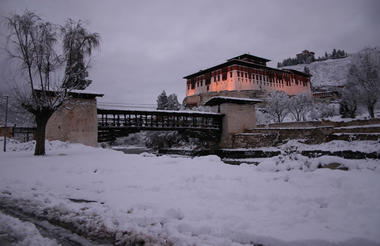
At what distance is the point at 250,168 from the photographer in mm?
6547

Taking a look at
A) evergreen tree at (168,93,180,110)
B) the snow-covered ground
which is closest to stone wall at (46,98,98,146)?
the snow-covered ground

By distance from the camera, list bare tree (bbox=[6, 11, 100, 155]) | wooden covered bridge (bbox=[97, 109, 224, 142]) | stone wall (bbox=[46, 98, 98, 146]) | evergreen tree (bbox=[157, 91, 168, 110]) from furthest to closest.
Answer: evergreen tree (bbox=[157, 91, 168, 110]) → wooden covered bridge (bbox=[97, 109, 224, 142]) → stone wall (bbox=[46, 98, 98, 146]) → bare tree (bbox=[6, 11, 100, 155])

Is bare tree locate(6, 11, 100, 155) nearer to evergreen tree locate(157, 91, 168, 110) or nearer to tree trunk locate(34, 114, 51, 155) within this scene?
tree trunk locate(34, 114, 51, 155)

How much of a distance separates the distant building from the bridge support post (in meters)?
21.8

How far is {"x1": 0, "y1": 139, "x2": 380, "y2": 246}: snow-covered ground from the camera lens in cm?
270

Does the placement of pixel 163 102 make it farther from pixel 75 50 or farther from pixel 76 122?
pixel 75 50

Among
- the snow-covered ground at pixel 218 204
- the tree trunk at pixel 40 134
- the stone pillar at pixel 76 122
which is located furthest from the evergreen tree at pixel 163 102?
the snow-covered ground at pixel 218 204

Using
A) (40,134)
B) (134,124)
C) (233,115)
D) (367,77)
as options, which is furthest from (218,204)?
(367,77)

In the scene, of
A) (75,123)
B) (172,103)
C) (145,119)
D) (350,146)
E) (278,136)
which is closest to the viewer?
(350,146)

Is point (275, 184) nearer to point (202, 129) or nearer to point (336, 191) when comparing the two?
point (336, 191)

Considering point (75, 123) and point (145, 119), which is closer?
point (75, 123)

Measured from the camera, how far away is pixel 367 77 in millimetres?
31375

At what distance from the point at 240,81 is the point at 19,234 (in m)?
56.3

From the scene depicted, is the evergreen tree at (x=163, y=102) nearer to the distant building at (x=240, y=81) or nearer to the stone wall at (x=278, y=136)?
the distant building at (x=240, y=81)
